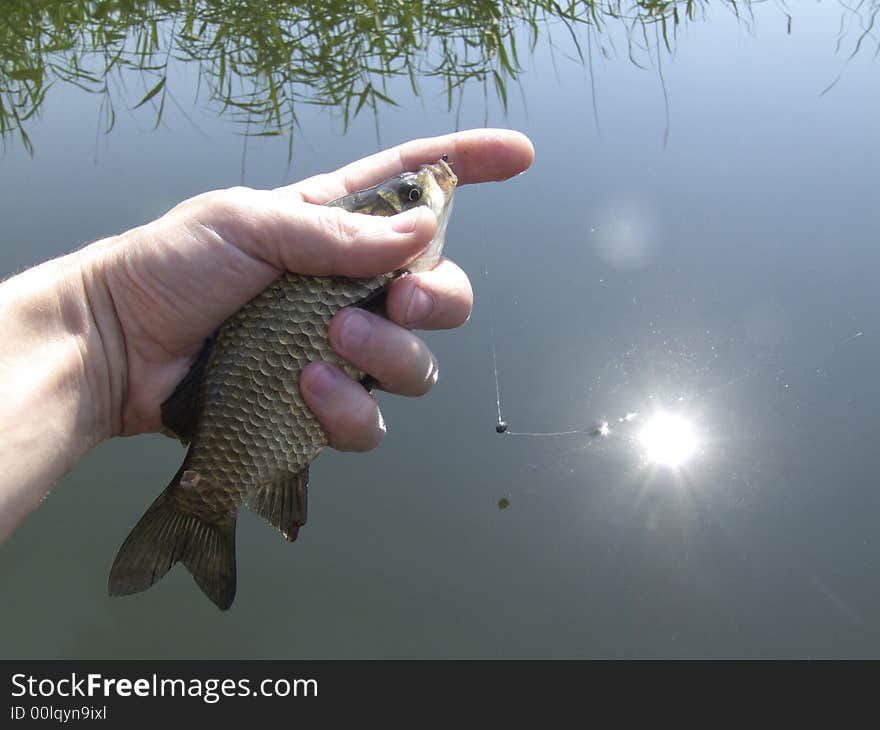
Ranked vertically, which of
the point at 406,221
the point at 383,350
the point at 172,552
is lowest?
the point at 172,552

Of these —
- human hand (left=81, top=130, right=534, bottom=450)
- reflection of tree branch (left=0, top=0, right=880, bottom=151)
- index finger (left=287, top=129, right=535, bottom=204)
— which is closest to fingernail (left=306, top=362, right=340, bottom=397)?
human hand (left=81, top=130, right=534, bottom=450)

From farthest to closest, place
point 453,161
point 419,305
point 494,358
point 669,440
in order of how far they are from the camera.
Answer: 1. point 494,358
2. point 669,440
3. point 453,161
4. point 419,305

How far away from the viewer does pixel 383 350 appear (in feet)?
6.81

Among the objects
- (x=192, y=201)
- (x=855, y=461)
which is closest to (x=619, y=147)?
(x=855, y=461)

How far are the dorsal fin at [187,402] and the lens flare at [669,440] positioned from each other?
5.89ft

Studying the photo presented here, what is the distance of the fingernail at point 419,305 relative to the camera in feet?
6.94

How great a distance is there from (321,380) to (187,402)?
1.15 ft

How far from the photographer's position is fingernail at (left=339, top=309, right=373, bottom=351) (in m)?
2.01

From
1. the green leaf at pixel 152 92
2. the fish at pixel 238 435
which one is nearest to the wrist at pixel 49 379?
the fish at pixel 238 435

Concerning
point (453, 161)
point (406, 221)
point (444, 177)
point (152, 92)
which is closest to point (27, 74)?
point (152, 92)

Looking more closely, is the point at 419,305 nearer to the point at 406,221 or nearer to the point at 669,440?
the point at 406,221

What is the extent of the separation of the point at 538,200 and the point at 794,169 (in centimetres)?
146

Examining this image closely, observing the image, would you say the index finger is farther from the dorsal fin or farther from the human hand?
the dorsal fin

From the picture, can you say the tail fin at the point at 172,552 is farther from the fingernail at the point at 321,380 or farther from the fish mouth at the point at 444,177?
the fish mouth at the point at 444,177
